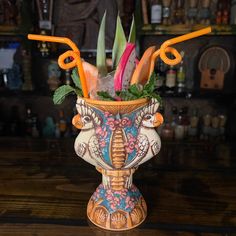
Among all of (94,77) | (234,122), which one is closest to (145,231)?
(94,77)

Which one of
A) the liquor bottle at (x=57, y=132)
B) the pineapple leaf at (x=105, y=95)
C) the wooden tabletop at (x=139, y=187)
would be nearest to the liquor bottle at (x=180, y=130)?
the liquor bottle at (x=57, y=132)

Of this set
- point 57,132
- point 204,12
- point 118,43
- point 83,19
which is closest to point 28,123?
point 57,132

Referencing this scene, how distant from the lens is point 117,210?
69 centimetres

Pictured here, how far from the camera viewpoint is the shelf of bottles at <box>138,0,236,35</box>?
205cm

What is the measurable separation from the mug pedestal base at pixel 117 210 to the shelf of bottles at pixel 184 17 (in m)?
1.57

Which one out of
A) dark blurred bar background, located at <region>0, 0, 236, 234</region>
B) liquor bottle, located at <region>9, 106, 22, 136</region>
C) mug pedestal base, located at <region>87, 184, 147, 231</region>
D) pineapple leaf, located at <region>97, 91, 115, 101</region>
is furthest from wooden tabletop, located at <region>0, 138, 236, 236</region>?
liquor bottle, located at <region>9, 106, 22, 136</region>

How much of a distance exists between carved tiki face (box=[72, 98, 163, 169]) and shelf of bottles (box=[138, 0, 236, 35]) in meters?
1.54

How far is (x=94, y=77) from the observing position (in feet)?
2.12

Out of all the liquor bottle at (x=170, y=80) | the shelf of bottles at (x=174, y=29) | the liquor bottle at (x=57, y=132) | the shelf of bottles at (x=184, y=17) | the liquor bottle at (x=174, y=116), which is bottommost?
the liquor bottle at (x=57, y=132)

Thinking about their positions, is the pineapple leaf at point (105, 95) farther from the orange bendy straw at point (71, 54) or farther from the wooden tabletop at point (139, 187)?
the wooden tabletop at point (139, 187)

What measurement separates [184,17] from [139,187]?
1.65 metres

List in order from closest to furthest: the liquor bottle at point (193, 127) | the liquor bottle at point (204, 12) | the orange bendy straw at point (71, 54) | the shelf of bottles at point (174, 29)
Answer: the orange bendy straw at point (71, 54) < the shelf of bottles at point (174, 29) < the liquor bottle at point (204, 12) < the liquor bottle at point (193, 127)

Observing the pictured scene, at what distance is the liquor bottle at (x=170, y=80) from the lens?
2.22 m

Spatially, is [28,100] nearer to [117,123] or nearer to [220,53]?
[220,53]
